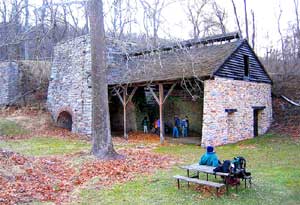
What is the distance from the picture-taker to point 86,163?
34.5ft

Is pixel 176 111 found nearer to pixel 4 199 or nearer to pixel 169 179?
pixel 169 179

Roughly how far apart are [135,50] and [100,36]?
34.6ft

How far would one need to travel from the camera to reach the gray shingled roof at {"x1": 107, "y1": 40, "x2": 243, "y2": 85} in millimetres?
15438

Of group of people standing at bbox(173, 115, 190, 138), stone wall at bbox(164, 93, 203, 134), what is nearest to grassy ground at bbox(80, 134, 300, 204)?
group of people standing at bbox(173, 115, 190, 138)

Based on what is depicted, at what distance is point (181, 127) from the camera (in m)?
20.6

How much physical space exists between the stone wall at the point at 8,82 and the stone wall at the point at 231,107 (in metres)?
15.9

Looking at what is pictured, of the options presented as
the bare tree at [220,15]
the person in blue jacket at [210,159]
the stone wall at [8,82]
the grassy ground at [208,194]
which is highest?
the bare tree at [220,15]

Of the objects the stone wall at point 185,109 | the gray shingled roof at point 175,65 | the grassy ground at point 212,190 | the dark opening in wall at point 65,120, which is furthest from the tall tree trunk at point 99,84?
the dark opening in wall at point 65,120

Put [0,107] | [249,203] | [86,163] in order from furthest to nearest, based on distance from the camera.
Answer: [0,107] < [86,163] < [249,203]

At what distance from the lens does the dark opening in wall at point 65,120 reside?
22.3 m

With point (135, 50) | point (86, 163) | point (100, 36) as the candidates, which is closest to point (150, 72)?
point (135, 50)

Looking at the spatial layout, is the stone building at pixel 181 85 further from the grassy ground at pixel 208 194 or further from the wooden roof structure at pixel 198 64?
the grassy ground at pixel 208 194

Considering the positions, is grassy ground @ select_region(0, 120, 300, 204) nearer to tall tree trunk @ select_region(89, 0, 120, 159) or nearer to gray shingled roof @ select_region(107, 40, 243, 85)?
tall tree trunk @ select_region(89, 0, 120, 159)

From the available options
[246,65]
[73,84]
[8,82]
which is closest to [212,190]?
[246,65]
